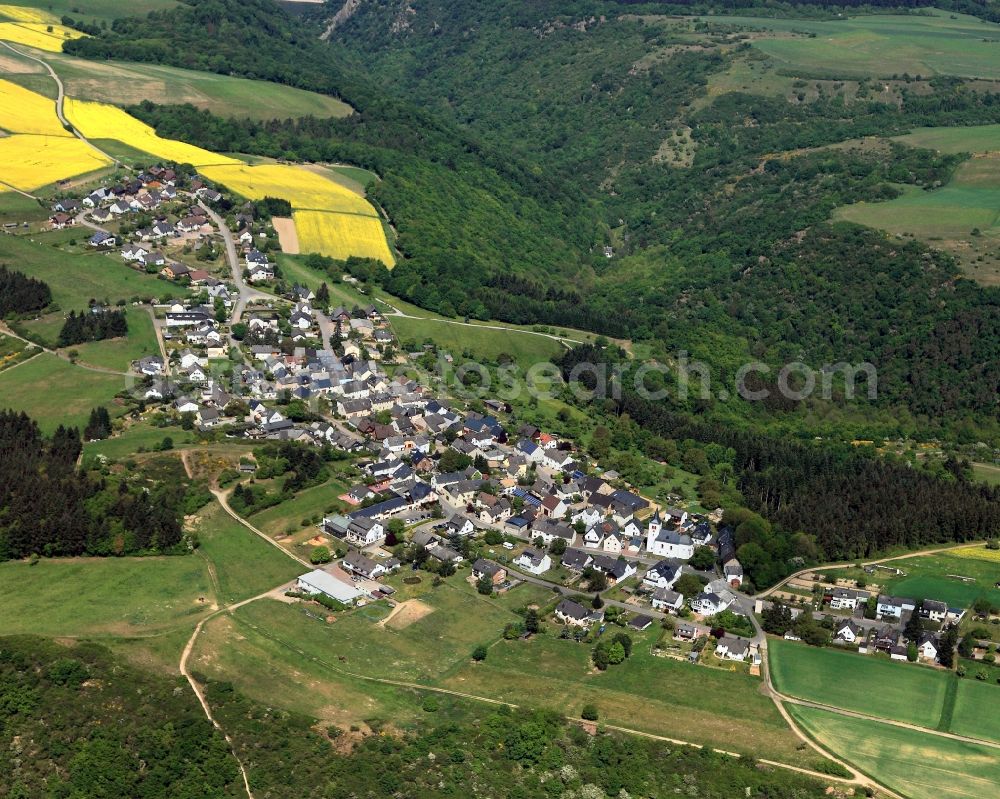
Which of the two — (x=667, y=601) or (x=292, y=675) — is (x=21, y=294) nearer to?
(x=292, y=675)

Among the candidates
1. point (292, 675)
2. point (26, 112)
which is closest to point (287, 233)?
point (26, 112)

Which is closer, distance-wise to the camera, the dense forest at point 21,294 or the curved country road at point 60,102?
the dense forest at point 21,294

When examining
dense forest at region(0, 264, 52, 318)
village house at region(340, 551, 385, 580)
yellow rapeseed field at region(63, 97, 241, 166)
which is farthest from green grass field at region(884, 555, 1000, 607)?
yellow rapeseed field at region(63, 97, 241, 166)

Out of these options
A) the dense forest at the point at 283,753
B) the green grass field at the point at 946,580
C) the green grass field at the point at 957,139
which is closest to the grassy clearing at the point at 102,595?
the dense forest at the point at 283,753

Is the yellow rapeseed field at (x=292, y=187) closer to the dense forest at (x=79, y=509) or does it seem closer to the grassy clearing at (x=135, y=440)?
the grassy clearing at (x=135, y=440)

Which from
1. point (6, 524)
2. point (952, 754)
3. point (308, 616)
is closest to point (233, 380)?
point (6, 524)

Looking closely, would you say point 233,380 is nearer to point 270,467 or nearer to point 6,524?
point 270,467
